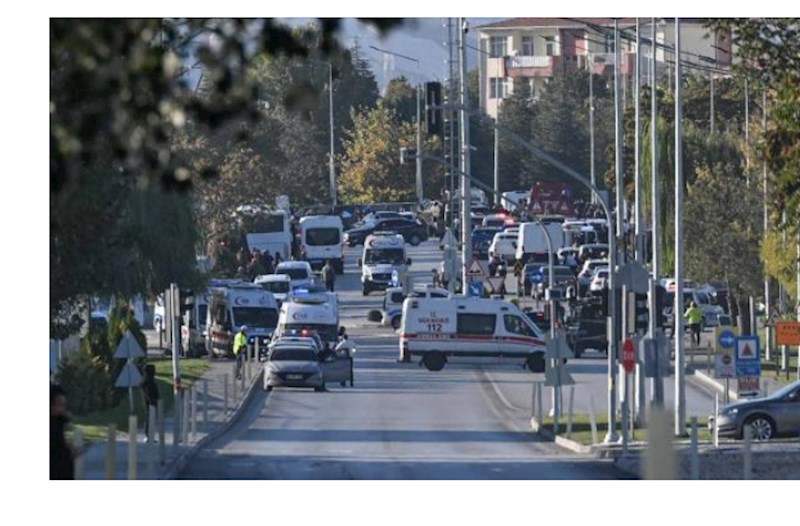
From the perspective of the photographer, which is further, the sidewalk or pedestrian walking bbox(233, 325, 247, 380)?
pedestrian walking bbox(233, 325, 247, 380)

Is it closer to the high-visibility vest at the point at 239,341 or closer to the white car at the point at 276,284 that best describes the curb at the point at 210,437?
the high-visibility vest at the point at 239,341

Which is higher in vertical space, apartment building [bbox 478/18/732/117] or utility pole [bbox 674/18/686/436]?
apartment building [bbox 478/18/732/117]

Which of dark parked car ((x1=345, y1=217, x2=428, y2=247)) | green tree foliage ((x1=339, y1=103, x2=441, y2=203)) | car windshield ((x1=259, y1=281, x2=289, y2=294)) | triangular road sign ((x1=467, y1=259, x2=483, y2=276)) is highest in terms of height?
green tree foliage ((x1=339, y1=103, x2=441, y2=203))

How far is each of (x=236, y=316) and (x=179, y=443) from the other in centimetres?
2788

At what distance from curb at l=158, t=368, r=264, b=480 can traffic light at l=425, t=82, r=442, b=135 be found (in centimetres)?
713

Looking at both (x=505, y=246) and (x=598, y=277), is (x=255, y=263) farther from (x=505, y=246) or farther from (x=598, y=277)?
(x=598, y=277)

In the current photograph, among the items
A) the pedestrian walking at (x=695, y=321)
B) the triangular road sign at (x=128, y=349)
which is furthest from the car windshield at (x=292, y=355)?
the triangular road sign at (x=128, y=349)

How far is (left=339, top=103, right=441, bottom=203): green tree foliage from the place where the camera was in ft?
393

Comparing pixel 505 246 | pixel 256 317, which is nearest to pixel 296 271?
pixel 505 246

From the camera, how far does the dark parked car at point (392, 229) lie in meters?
105

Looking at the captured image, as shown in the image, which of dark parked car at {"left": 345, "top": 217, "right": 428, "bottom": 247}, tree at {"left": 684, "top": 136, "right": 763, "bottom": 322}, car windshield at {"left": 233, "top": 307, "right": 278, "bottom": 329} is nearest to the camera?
tree at {"left": 684, "top": 136, "right": 763, "bottom": 322}

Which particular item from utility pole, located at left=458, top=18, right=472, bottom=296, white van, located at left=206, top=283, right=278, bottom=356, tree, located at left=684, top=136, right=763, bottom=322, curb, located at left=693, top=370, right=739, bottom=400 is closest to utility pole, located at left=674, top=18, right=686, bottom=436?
curb, located at left=693, top=370, right=739, bottom=400

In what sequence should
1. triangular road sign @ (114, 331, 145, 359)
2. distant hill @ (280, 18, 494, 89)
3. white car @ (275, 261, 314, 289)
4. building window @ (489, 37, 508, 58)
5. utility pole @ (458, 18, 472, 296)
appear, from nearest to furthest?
1. triangular road sign @ (114, 331, 145, 359)
2. utility pole @ (458, 18, 472, 296)
3. white car @ (275, 261, 314, 289)
4. distant hill @ (280, 18, 494, 89)
5. building window @ (489, 37, 508, 58)

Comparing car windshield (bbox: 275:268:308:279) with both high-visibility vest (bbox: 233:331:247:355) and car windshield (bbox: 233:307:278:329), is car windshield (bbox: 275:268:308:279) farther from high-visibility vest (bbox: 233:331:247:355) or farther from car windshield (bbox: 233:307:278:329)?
high-visibility vest (bbox: 233:331:247:355)
